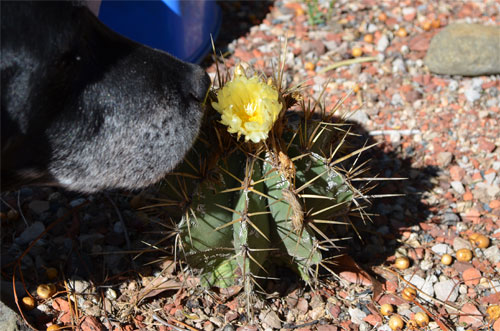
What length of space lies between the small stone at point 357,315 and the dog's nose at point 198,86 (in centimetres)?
105

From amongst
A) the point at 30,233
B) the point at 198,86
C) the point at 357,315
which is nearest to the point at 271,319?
the point at 357,315

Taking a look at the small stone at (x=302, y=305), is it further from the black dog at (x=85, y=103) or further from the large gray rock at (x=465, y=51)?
the large gray rock at (x=465, y=51)

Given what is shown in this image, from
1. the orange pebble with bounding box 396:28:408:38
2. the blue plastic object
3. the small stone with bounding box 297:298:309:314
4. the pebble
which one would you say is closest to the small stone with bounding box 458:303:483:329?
the small stone with bounding box 297:298:309:314

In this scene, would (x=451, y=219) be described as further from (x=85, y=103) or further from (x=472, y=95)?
(x=85, y=103)

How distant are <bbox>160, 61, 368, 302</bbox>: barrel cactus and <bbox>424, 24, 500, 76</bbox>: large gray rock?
5.22 feet

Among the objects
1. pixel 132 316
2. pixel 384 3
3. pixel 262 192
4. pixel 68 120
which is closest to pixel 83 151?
pixel 68 120

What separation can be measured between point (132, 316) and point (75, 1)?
126 cm

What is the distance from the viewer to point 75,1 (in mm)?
2027

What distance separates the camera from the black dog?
1.94 m

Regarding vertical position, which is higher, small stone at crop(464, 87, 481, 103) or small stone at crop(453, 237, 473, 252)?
small stone at crop(464, 87, 481, 103)

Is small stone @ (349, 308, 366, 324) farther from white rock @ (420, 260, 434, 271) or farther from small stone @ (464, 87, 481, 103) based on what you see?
small stone @ (464, 87, 481, 103)

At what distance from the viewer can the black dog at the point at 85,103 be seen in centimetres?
194

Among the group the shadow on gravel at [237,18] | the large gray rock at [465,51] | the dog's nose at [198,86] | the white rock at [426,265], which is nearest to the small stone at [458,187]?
the white rock at [426,265]

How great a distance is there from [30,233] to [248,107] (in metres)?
1.41
